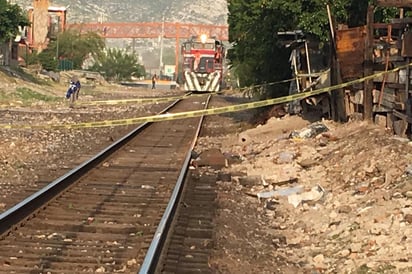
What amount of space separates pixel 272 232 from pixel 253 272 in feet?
6.74

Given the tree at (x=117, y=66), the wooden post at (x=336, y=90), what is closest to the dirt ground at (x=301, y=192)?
the wooden post at (x=336, y=90)

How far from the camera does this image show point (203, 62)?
1884 inches

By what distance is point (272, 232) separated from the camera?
32.2ft

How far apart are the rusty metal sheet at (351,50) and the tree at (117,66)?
103 m

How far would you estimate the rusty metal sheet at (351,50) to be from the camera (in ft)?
52.9

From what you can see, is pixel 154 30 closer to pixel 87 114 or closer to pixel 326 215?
pixel 87 114

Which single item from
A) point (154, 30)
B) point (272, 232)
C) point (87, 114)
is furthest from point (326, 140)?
point (154, 30)

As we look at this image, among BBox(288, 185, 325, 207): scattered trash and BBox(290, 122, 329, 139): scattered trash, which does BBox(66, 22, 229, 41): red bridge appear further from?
BBox(288, 185, 325, 207): scattered trash

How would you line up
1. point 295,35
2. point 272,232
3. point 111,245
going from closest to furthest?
point 111,245, point 272,232, point 295,35

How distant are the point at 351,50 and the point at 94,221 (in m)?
8.95

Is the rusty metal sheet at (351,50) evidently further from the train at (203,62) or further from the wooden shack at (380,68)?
the train at (203,62)

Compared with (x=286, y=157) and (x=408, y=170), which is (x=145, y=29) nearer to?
(x=286, y=157)

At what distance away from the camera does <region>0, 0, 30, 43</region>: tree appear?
53.7m

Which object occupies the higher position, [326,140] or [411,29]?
[411,29]
